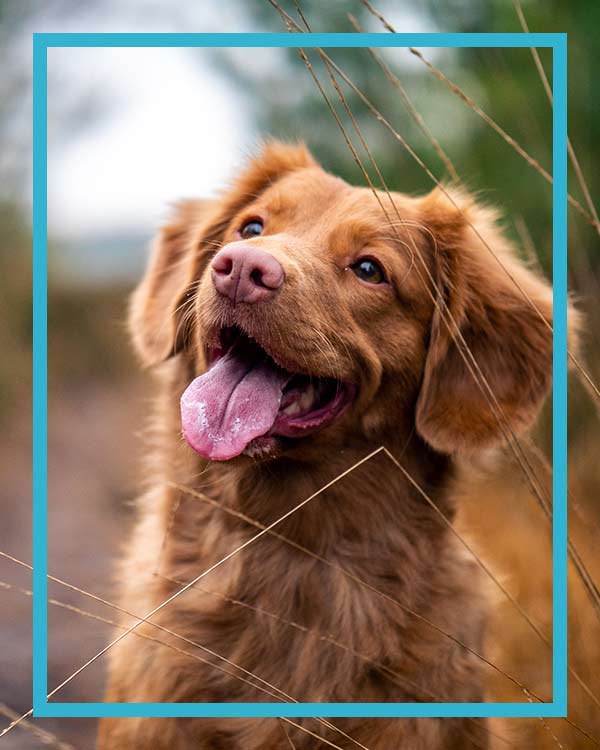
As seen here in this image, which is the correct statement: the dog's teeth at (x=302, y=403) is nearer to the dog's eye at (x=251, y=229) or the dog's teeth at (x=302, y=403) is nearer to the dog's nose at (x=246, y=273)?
the dog's nose at (x=246, y=273)

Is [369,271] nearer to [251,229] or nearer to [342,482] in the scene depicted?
[251,229]

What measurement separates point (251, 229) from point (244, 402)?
0.67 m

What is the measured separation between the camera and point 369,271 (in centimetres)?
269

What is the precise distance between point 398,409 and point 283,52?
115 centimetres

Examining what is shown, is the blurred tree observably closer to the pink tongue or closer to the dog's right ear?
the dog's right ear

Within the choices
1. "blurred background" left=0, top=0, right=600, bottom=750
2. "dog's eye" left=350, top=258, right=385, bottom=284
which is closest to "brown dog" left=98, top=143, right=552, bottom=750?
"dog's eye" left=350, top=258, right=385, bottom=284

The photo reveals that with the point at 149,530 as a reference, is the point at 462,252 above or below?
above

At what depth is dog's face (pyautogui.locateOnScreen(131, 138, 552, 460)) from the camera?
96.0 inches

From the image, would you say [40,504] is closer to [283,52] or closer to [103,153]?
[103,153]

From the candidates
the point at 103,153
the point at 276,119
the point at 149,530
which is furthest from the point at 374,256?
the point at 149,530

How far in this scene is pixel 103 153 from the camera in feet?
9.64

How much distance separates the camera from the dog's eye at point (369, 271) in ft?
8.79

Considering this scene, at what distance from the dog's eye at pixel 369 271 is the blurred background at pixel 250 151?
493 mm

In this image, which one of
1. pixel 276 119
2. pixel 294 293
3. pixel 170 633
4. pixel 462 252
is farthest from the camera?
pixel 276 119
